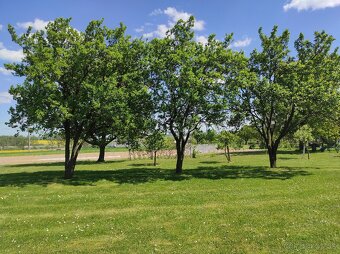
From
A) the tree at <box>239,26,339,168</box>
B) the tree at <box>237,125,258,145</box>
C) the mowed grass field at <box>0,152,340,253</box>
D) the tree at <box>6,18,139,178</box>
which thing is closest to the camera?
the mowed grass field at <box>0,152,340,253</box>

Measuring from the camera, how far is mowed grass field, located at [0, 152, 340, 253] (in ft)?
26.8

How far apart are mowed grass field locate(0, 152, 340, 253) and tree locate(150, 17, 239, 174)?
4063 mm

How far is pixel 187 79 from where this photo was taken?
1858 centimetres

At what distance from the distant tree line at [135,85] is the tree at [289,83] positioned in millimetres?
88

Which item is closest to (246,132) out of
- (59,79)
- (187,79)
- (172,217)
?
(187,79)

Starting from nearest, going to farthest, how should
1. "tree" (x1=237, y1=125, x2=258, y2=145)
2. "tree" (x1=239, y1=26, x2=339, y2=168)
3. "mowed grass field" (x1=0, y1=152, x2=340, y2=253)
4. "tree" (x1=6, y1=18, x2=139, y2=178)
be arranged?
"mowed grass field" (x1=0, y1=152, x2=340, y2=253) < "tree" (x1=6, y1=18, x2=139, y2=178) < "tree" (x1=239, y1=26, x2=339, y2=168) < "tree" (x1=237, y1=125, x2=258, y2=145)

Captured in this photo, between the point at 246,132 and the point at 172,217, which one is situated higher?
the point at 246,132

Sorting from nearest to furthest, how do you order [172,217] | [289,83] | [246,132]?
[172,217] → [289,83] → [246,132]

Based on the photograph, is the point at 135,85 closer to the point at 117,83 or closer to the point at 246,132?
the point at 117,83

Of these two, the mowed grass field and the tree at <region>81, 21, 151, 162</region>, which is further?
the tree at <region>81, 21, 151, 162</region>

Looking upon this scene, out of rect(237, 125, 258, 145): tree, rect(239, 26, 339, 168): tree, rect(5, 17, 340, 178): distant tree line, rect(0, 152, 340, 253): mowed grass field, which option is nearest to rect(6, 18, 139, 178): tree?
rect(5, 17, 340, 178): distant tree line

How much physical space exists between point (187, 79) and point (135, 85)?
9.17 feet

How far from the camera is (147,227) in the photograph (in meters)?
9.66

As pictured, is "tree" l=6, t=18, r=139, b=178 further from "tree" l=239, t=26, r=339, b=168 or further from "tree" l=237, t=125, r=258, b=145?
"tree" l=237, t=125, r=258, b=145
